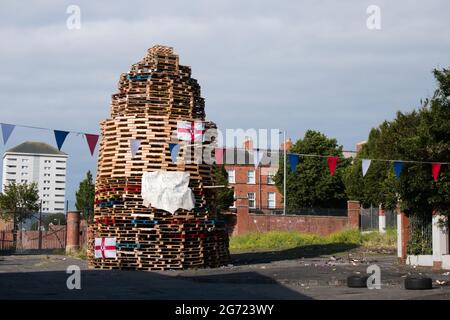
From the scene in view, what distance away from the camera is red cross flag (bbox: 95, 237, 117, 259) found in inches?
949

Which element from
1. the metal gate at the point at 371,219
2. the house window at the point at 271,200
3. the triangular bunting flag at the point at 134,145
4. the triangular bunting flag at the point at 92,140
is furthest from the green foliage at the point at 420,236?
the house window at the point at 271,200

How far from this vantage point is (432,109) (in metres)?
23.7

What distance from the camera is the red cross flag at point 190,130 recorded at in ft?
80.3

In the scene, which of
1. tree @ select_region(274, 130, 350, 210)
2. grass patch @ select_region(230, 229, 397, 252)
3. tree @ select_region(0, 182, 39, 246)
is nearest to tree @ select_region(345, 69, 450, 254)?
grass patch @ select_region(230, 229, 397, 252)

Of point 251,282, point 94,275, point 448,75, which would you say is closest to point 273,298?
point 251,282

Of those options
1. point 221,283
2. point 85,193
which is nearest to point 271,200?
point 85,193

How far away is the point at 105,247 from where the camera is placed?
24.3 metres

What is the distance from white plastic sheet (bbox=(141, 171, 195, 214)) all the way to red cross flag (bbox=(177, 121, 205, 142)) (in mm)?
1400

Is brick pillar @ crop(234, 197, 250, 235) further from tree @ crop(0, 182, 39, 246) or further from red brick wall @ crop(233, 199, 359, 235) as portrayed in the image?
tree @ crop(0, 182, 39, 246)

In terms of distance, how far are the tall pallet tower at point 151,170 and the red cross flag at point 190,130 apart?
0.18 meters

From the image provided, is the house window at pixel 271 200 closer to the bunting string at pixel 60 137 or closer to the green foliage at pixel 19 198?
the green foliage at pixel 19 198

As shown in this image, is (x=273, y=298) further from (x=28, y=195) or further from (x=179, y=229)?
(x=28, y=195)

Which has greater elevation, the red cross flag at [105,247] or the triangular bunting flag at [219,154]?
the triangular bunting flag at [219,154]

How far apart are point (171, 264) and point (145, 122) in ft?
17.3
